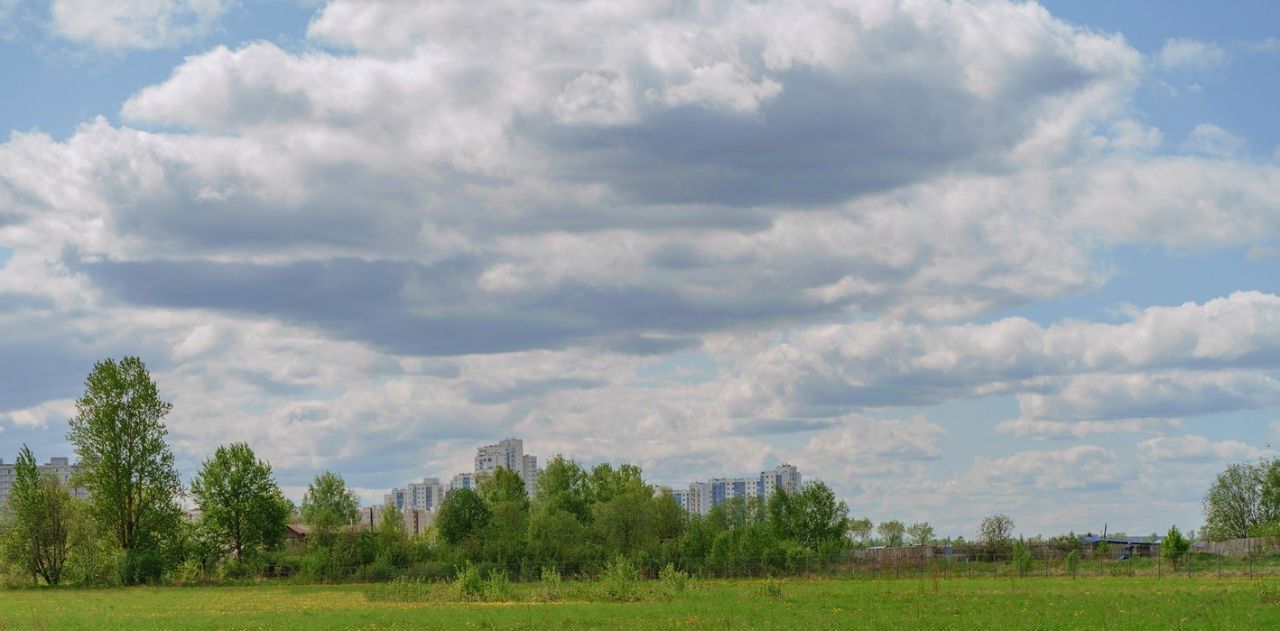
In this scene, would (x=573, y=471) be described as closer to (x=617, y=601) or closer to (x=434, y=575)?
(x=434, y=575)

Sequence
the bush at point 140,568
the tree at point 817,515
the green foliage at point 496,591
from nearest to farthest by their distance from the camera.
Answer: the green foliage at point 496,591, the bush at point 140,568, the tree at point 817,515

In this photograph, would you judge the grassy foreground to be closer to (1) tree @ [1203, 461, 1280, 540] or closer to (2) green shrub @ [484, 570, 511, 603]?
(2) green shrub @ [484, 570, 511, 603]

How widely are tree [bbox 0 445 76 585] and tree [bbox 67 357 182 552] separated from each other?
247 cm

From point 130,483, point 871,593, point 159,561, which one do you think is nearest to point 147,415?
point 130,483

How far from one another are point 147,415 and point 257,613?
53409mm

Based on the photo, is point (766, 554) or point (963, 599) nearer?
point (963, 599)

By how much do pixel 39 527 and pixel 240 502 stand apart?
2048cm

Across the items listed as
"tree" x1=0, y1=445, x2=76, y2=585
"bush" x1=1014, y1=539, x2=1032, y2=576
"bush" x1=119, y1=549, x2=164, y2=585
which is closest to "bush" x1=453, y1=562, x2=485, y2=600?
"bush" x1=1014, y1=539, x2=1032, y2=576

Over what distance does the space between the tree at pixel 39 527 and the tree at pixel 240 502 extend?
15.5m

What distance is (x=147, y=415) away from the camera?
344ft

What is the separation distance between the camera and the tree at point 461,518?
367 ft

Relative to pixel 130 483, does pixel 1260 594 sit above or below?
below

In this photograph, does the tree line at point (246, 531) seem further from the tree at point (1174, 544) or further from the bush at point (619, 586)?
the bush at point (619, 586)

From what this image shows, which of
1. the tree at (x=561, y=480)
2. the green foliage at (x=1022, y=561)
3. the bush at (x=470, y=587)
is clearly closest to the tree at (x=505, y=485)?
the tree at (x=561, y=480)
